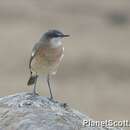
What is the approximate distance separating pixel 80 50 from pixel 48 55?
16475 mm

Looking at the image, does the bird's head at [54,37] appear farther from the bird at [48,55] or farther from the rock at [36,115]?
the rock at [36,115]

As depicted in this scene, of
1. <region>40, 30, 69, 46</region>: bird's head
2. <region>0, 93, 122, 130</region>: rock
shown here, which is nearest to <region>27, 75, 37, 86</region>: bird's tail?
<region>40, 30, 69, 46</region>: bird's head

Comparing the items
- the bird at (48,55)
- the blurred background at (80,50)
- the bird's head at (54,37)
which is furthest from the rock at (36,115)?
the blurred background at (80,50)

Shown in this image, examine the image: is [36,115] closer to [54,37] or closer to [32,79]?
[54,37]

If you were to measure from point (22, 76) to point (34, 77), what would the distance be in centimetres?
1221

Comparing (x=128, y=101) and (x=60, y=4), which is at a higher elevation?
(x=60, y=4)

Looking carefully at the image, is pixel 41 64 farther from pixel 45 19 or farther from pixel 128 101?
pixel 45 19

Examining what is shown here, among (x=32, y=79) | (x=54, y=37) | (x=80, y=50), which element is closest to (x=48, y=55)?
(x=54, y=37)

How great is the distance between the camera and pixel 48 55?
10.8 metres

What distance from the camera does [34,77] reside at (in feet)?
36.7

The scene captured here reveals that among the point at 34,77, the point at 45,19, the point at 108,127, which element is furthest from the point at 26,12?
the point at 108,127

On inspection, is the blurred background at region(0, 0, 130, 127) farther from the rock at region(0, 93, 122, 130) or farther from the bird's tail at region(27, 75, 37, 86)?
the rock at region(0, 93, 122, 130)

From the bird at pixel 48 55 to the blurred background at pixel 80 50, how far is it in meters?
8.48

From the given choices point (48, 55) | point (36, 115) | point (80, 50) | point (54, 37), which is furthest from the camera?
point (80, 50)
